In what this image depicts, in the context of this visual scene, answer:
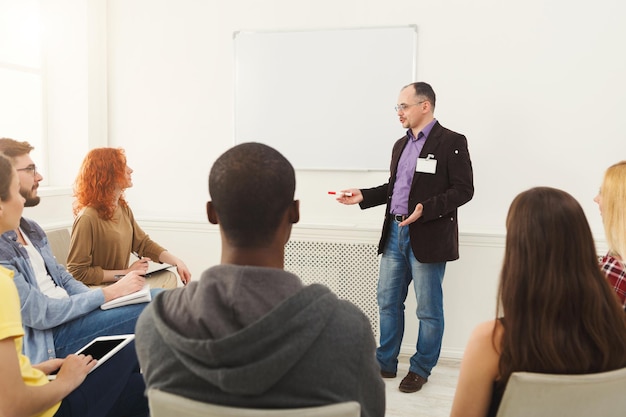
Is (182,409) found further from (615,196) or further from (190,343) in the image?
(615,196)

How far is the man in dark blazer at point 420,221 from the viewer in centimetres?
326

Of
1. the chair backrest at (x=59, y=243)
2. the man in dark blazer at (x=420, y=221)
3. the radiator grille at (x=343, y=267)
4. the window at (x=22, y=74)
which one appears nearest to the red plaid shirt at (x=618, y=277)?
the man in dark blazer at (x=420, y=221)

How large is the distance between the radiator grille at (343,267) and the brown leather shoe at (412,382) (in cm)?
59

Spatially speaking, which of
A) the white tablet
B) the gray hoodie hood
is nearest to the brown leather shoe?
the white tablet

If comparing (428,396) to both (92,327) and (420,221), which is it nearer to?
(420,221)

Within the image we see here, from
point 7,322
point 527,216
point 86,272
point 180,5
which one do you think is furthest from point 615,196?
point 180,5

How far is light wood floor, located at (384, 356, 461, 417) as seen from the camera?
3.05 meters

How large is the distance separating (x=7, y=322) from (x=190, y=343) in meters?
0.59

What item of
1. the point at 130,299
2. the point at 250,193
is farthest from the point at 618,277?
the point at 130,299

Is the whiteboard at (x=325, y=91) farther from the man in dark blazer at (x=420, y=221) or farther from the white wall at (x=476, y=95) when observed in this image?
the man in dark blazer at (x=420, y=221)

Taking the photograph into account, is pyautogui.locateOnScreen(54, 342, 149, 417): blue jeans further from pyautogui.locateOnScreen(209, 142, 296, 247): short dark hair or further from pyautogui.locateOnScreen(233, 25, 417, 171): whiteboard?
pyautogui.locateOnScreen(233, 25, 417, 171): whiteboard

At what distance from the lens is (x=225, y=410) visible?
41.8 inches

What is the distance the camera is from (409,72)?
381 cm

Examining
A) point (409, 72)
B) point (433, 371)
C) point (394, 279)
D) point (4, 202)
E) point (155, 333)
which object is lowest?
point (433, 371)
